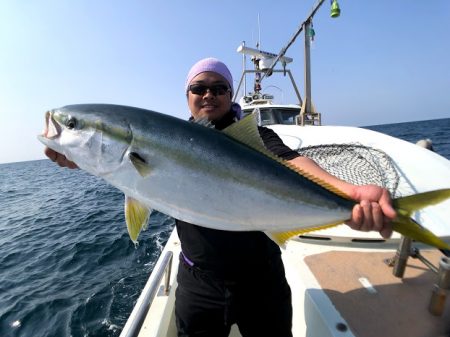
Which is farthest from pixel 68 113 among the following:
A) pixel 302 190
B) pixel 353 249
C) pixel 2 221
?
pixel 2 221

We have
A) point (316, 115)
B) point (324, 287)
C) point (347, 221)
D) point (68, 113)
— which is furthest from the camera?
point (316, 115)

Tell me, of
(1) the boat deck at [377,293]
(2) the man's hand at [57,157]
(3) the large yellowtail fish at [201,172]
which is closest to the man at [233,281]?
(2) the man's hand at [57,157]

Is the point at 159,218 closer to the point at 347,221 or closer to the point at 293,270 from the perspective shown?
the point at 293,270

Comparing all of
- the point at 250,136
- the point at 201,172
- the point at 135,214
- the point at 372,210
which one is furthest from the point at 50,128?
the point at 372,210

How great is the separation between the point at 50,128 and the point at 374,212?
8.18 feet

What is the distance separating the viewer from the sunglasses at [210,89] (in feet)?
8.86

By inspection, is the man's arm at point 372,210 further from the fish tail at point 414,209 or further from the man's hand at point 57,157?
the man's hand at point 57,157

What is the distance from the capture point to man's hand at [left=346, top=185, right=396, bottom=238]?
191 cm

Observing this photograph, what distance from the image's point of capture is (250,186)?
2.07 m

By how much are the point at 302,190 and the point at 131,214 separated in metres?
1.34

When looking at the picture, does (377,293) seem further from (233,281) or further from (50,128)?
(50,128)

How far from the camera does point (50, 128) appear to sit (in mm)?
2219

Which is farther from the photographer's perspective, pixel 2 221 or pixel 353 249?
pixel 2 221

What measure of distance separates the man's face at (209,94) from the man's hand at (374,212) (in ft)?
4.90
